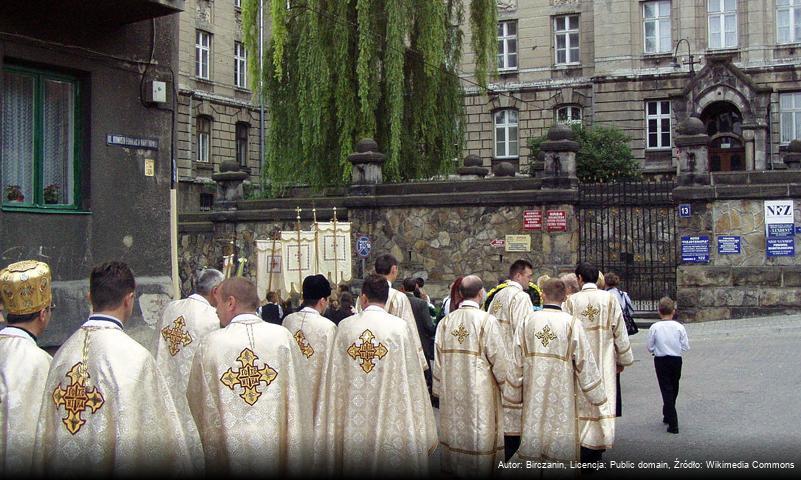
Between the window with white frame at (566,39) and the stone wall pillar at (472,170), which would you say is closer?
the stone wall pillar at (472,170)

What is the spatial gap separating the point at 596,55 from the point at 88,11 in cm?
2897

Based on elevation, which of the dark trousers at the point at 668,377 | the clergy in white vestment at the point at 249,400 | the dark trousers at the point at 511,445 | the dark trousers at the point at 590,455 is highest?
the clergy in white vestment at the point at 249,400

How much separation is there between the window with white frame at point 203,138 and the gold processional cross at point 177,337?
32624 mm

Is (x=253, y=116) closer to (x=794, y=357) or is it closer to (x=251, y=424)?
(x=794, y=357)

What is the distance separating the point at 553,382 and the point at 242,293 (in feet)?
10.5

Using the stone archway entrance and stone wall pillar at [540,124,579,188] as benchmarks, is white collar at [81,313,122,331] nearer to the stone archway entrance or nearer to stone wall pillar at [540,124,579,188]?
stone wall pillar at [540,124,579,188]

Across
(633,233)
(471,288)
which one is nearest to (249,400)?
(471,288)

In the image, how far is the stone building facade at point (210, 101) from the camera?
123ft

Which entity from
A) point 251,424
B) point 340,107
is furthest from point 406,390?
point 340,107

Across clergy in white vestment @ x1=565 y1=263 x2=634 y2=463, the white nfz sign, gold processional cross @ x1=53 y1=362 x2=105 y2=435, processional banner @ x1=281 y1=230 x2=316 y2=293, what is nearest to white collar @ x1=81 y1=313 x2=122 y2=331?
gold processional cross @ x1=53 y1=362 x2=105 y2=435

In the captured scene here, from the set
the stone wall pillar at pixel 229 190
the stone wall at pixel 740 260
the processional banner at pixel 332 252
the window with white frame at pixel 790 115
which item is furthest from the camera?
the window with white frame at pixel 790 115

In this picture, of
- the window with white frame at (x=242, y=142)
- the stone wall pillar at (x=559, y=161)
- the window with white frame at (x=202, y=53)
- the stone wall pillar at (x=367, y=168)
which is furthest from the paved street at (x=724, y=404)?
the window with white frame at (x=242, y=142)

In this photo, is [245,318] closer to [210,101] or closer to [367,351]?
[367,351]

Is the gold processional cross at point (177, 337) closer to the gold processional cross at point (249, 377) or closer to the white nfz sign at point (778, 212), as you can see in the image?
the gold processional cross at point (249, 377)
